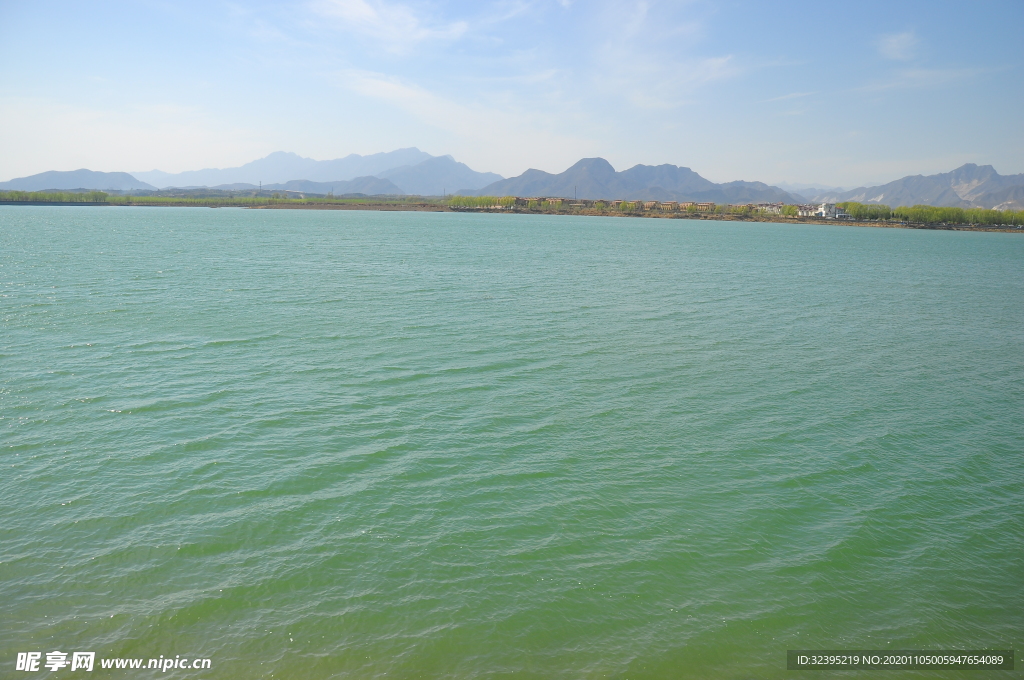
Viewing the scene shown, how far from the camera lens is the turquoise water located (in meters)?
9.10

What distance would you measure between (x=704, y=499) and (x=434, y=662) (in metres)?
7.39

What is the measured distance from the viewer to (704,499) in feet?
43.6

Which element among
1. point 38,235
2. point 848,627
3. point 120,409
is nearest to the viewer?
point 848,627

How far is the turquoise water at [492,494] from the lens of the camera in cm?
910

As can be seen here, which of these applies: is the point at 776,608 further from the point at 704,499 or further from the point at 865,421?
the point at 865,421

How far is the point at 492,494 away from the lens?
42.5 ft

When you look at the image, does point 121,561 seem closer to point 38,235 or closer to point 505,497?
point 505,497

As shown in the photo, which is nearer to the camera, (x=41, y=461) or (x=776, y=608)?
(x=776, y=608)

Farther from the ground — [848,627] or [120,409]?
[120,409]

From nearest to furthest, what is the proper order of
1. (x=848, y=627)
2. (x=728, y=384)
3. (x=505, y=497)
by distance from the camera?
(x=848, y=627) < (x=505, y=497) < (x=728, y=384)

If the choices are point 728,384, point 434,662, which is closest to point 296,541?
point 434,662

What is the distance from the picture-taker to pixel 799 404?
1955 cm

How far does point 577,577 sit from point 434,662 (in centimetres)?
302

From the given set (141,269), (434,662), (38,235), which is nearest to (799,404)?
(434,662)
